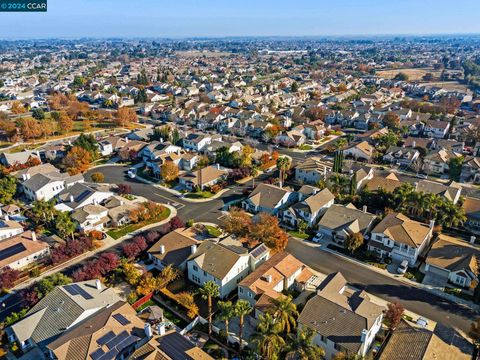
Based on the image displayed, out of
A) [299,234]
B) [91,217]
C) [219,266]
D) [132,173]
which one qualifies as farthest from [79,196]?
[299,234]

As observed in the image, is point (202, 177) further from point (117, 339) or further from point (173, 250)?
point (117, 339)

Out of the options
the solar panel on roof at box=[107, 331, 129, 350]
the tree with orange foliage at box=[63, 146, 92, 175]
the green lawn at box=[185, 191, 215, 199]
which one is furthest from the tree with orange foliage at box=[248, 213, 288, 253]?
the tree with orange foliage at box=[63, 146, 92, 175]

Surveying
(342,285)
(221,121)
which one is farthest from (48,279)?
(221,121)

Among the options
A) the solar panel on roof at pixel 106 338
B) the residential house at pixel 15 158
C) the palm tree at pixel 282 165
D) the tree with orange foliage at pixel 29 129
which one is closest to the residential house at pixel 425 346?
the solar panel on roof at pixel 106 338

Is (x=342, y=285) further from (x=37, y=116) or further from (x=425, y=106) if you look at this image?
(x=37, y=116)

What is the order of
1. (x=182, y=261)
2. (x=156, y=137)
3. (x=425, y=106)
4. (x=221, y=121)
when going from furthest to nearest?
(x=425, y=106) < (x=221, y=121) < (x=156, y=137) < (x=182, y=261)

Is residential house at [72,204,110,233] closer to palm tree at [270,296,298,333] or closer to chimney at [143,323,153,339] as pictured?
chimney at [143,323,153,339]
